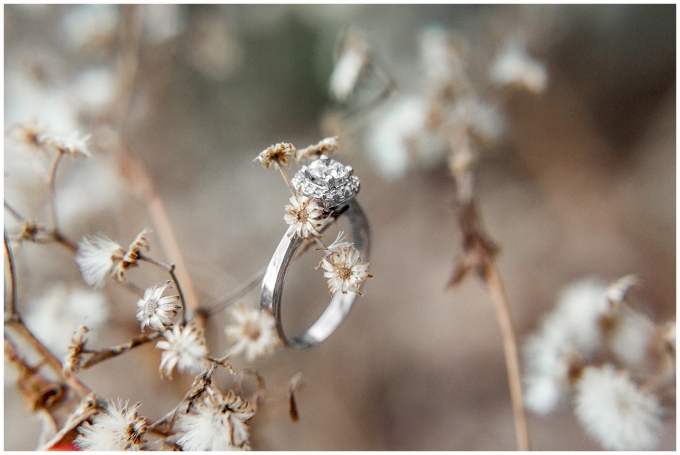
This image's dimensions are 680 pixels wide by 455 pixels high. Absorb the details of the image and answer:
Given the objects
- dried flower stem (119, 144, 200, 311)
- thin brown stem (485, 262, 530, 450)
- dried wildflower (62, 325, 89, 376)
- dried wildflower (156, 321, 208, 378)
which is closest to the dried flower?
dried flower stem (119, 144, 200, 311)

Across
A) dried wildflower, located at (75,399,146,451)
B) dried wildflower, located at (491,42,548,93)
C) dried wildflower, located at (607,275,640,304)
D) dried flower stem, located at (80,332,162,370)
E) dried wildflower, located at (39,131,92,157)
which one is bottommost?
dried wildflower, located at (75,399,146,451)

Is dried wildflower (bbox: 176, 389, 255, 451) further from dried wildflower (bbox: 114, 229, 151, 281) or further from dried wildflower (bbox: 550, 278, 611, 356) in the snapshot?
dried wildflower (bbox: 550, 278, 611, 356)

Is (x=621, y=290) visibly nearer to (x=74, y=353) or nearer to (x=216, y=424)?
(x=216, y=424)

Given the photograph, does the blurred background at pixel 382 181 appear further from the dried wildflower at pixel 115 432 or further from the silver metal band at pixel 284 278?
the dried wildflower at pixel 115 432

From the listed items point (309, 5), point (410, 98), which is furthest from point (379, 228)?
point (309, 5)

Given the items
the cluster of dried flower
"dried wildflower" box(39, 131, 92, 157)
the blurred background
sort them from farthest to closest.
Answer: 1. the blurred background
2. the cluster of dried flower
3. "dried wildflower" box(39, 131, 92, 157)
